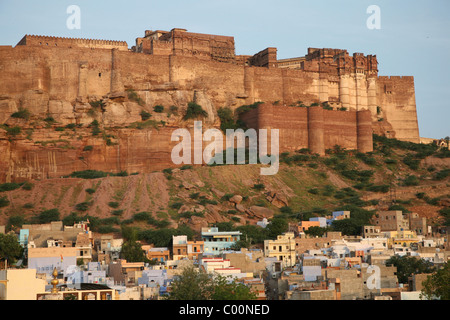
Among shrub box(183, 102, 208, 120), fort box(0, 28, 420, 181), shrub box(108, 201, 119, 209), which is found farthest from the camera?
shrub box(183, 102, 208, 120)

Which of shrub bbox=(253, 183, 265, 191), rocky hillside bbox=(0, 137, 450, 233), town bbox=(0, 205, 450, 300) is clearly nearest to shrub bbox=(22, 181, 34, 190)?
rocky hillside bbox=(0, 137, 450, 233)

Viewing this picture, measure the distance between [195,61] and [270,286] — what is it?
101 ft

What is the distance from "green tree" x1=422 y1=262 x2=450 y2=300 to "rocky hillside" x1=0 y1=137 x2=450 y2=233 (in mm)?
20575

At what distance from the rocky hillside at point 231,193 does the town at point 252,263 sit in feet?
7.94

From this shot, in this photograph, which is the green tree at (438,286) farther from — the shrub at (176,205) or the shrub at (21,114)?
the shrub at (21,114)

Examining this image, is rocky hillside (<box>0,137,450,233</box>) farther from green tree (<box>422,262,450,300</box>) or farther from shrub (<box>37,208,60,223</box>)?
green tree (<box>422,262,450,300</box>)

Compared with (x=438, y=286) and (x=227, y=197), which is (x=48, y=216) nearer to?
(x=227, y=197)

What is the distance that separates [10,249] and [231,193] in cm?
1656

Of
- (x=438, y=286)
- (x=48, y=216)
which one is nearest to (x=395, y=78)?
(x=48, y=216)

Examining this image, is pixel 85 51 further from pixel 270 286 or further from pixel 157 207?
pixel 270 286

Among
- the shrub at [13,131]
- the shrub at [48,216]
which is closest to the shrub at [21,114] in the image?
the shrub at [13,131]

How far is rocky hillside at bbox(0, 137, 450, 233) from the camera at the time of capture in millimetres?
47344
